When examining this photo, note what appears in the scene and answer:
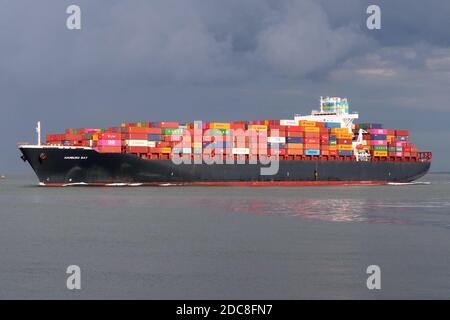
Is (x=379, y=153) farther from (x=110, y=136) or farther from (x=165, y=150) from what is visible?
(x=110, y=136)

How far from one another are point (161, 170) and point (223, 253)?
1971 inches

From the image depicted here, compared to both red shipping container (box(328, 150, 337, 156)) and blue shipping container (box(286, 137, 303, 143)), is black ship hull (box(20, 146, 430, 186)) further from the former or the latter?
blue shipping container (box(286, 137, 303, 143))

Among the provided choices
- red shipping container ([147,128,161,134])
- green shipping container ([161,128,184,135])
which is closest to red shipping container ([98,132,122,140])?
red shipping container ([147,128,161,134])

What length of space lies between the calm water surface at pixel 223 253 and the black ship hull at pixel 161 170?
88.9ft

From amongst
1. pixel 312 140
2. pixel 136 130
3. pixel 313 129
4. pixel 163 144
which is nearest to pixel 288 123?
pixel 313 129

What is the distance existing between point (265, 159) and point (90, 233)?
51.8 m

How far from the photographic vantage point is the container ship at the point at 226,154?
72812mm

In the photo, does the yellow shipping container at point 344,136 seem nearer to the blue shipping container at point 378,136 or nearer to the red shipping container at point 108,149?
the blue shipping container at point 378,136

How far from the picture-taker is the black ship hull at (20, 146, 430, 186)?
71688 millimetres

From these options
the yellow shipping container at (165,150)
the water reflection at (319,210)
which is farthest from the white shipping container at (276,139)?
the water reflection at (319,210)
